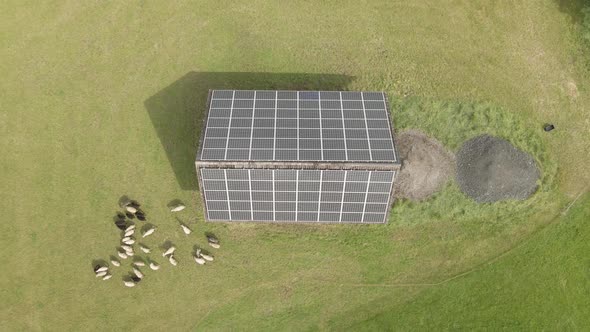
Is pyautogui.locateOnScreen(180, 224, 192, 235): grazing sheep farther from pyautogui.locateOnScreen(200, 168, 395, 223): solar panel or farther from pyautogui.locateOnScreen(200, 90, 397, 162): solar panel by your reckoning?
pyautogui.locateOnScreen(200, 90, 397, 162): solar panel

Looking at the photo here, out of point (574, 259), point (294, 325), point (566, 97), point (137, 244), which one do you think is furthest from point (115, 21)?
point (574, 259)

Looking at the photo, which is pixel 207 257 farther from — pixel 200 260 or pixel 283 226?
pixel 283 226

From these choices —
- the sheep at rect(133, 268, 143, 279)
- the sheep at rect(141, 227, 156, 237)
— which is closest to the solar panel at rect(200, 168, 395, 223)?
the sheep at rect(141, 227, 156, 237)

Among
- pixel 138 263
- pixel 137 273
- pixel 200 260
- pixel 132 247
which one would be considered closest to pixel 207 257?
pixel 200 260

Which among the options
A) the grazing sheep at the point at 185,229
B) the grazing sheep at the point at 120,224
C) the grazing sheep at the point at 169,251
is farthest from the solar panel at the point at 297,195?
the grazing sheep at the point at 120,224

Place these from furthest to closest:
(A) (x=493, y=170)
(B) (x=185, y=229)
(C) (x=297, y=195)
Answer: (A) (x=493, y=170) < (B) (x=185, y=229) < (C) (x=297, y=195)

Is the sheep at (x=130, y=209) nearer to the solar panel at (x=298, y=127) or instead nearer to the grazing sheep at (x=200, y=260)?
the grazing sheep at (x=200, y=260)
